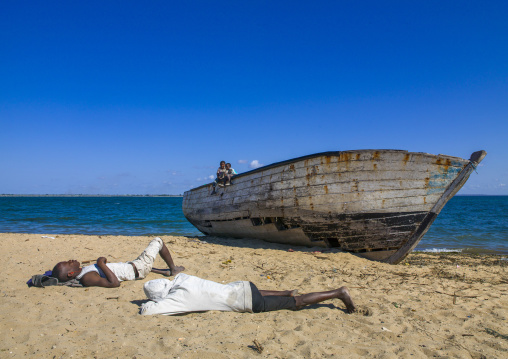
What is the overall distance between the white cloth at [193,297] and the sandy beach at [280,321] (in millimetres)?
96

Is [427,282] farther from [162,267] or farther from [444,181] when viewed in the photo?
[162,267]

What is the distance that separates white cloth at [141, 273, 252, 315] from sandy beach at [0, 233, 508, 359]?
96mm

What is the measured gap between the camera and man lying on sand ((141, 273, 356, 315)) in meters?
3.44

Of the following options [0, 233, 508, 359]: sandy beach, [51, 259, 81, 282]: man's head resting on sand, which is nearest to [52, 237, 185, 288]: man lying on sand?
[51, 259, 81, 282]: man's head resting on sand

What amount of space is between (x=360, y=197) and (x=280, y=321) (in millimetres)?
3708

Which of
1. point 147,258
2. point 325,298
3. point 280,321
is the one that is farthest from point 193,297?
point 147,258

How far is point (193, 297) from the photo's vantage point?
3.46 meters

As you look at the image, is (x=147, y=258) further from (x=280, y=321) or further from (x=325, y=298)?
(x=325, y=298)

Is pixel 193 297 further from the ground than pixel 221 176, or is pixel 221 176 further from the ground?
pixel 221 176

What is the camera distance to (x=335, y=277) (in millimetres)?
5223

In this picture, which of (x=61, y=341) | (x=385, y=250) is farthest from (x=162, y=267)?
(x=385, y=250)

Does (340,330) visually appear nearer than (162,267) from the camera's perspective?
Yes

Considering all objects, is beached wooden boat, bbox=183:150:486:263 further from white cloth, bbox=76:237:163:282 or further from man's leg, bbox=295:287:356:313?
white cloth, bbox=76:237:163:282

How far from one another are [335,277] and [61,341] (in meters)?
3.84
